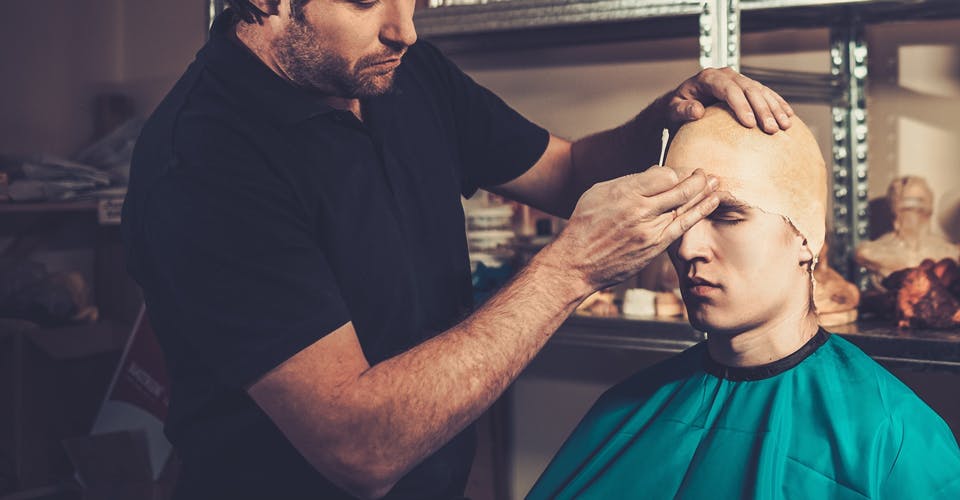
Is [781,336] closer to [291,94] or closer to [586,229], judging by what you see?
[586,229]

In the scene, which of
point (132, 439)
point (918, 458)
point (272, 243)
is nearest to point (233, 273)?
point (272, 243)

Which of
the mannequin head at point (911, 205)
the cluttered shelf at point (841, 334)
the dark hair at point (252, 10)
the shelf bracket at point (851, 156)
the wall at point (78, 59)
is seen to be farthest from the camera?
Result: the wall at point (78, 59)

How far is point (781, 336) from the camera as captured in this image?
1.53 metres

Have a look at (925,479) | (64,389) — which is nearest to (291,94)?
(925,479)

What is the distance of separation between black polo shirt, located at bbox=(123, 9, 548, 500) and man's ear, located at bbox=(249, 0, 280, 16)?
77 millimetres

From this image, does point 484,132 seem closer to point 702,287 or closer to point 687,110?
point 687,110

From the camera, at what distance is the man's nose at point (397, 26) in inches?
55.5

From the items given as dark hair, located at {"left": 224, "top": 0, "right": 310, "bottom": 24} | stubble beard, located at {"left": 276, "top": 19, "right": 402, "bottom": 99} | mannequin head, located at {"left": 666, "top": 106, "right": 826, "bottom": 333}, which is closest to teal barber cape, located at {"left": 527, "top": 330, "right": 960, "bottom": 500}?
mannequin head, located at {"left": 666, "top": 106, "right": 826, "bottom": 333}

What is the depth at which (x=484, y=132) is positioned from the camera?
6.07 feet

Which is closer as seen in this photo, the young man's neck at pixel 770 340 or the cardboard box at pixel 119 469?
the young man's neck at pixel 770 340

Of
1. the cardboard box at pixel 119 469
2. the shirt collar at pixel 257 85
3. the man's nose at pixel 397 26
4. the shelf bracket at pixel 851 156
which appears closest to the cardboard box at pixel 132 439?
the cardboard box at pixel 119 469

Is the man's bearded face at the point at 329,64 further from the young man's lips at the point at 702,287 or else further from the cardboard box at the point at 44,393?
the cardboard box at the point at 44,393

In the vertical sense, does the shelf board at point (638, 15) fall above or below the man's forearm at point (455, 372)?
above

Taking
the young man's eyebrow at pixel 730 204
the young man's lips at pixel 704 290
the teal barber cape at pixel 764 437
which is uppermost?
the young man's eyebrow at pixel 730 204
